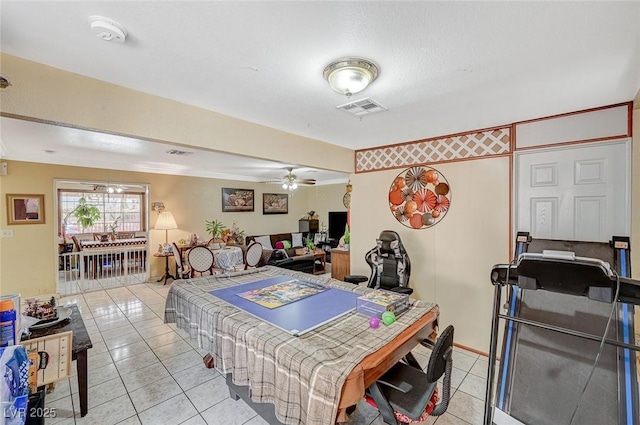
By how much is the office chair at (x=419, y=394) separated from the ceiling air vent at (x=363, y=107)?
5.79 feet

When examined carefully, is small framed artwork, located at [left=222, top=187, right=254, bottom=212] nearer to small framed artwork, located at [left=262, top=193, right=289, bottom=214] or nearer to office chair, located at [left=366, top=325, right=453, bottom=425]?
small framed artwork, located at [left=262, top=193, right=289, bottom=214]

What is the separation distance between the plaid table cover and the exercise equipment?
2.39ft

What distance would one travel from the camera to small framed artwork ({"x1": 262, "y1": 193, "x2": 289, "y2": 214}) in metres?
8.25

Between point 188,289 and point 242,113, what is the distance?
1.74 meters

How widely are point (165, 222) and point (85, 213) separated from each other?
13.9 feet

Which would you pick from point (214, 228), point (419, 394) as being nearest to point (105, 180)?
point (214, 228)

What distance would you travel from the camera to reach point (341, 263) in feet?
15.5

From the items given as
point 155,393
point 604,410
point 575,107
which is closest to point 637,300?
point 604,410

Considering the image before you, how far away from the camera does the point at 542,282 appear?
1366mm

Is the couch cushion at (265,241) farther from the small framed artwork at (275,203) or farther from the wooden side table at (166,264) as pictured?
the wooden side table at (166,264)

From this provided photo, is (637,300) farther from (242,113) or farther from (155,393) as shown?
(155,393)

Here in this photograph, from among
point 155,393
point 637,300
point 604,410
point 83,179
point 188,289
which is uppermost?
point 83,179

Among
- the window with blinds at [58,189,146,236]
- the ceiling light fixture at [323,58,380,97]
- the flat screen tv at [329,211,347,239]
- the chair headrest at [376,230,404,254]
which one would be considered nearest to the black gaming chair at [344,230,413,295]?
the chair headrest at [376,230,404,254]

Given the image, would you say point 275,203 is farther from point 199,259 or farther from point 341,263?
point 341,263
